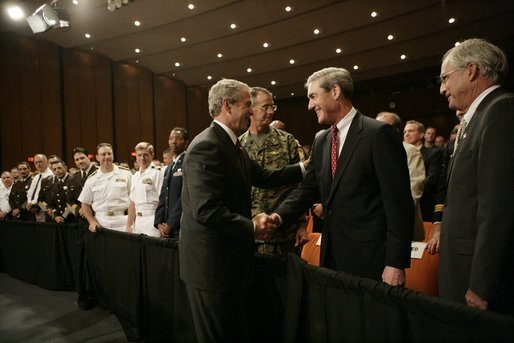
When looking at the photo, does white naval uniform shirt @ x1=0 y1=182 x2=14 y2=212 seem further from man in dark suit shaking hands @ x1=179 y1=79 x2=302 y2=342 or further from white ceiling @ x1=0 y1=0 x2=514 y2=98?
man in dark suit shaking hands @ x1=179 y1=79 x2=302 y2=342

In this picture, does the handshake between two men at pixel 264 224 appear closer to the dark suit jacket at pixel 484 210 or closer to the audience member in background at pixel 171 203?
the dark suit jacket at pixel 484 210

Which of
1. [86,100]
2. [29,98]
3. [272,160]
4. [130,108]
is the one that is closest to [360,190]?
[272,160]

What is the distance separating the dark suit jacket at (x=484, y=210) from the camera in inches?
47.7

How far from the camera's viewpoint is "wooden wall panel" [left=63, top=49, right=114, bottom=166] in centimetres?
1206

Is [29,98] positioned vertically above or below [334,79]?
above

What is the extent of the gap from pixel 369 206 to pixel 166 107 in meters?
14.2

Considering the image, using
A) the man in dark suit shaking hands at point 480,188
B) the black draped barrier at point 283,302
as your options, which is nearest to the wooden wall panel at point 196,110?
the black draped barrier at point 283,302

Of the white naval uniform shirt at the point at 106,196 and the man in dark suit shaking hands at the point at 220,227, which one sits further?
the white naval uniform shirt at the point at 106,196

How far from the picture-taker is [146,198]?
13.7 ft

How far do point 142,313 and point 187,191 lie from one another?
149 cm

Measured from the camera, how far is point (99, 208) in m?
4.54

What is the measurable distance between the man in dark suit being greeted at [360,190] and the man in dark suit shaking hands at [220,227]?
0.92 ft

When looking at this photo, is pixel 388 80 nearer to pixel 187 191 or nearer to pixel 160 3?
pixel 160 3

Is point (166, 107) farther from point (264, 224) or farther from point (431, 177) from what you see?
point (264, 224)
